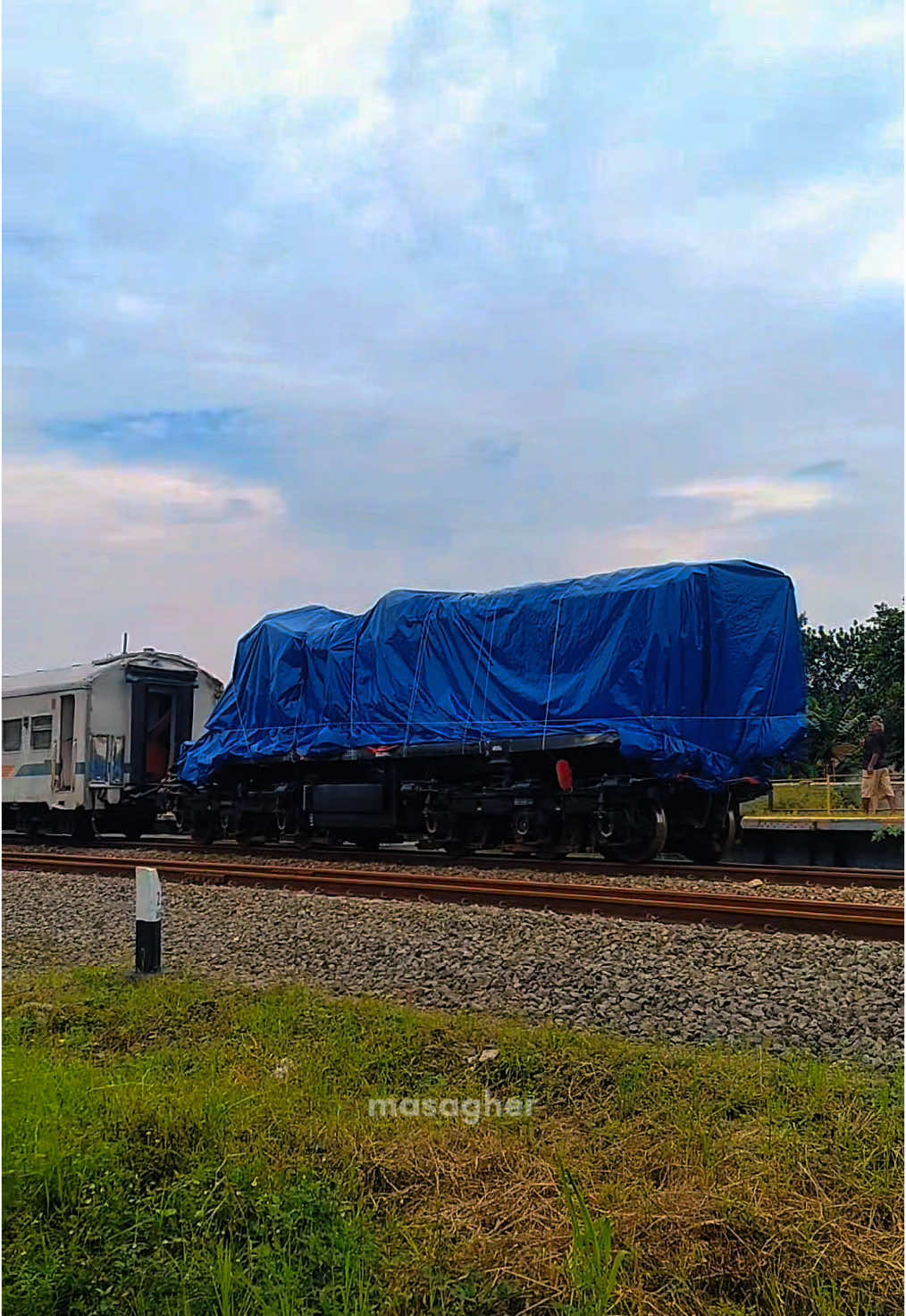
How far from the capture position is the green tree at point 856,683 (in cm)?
2577

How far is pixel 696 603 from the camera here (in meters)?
13.1

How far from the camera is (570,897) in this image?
9.20 meters

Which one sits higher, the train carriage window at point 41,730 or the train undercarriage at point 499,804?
the train carriage window at point 41,730

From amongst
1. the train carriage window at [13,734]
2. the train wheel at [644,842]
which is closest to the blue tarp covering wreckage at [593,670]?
the train wheel at [644,842]

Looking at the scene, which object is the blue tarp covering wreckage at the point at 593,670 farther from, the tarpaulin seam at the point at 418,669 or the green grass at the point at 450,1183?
the green grass at the point at 450,1183

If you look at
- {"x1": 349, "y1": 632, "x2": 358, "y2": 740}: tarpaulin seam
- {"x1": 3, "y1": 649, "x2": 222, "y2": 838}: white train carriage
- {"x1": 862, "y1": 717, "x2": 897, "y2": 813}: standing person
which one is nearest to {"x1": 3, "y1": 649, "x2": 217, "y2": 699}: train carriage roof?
{"x1": 3, "y1": 649, "x2": 222, "y2": 838}: white train carriage

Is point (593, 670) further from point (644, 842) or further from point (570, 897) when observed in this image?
point (570, 897)

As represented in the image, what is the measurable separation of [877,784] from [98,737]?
13084mm

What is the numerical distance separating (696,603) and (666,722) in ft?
4.79

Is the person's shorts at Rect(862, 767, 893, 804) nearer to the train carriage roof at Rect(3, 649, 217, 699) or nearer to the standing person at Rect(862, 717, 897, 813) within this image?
the standing person at Rect(862, 717, 897, 813)

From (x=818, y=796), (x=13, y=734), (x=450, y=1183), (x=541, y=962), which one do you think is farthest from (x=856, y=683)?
(x=450, y=1183)

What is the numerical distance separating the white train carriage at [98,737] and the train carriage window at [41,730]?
0.6 inches

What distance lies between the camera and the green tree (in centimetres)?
2577

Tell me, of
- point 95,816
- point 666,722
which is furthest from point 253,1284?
point 95,816
